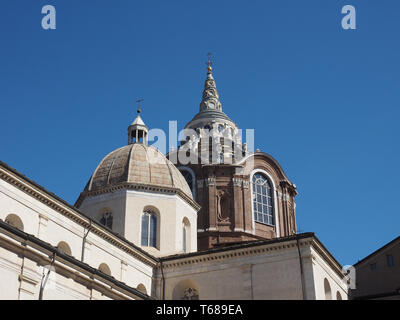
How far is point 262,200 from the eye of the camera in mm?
48500

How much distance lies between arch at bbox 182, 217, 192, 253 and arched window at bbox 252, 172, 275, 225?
1134 cm

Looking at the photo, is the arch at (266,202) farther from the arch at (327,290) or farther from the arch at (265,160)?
the arch at (327,290)

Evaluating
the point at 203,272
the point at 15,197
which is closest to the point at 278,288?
the point at 203,272

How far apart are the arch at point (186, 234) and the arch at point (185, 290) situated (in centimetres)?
394

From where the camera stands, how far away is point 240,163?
47.9 m

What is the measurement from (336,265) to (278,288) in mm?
4698

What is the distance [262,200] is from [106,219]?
16776 mm

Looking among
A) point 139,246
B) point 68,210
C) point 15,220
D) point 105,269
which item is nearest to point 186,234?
point 139,246

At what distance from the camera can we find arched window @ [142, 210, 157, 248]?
3478 cm

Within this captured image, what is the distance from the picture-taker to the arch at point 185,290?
32344 millimetres

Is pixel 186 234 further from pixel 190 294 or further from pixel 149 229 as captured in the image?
pixel 190 294

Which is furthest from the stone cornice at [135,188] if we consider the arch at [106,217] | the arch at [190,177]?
the arch at [190,177]

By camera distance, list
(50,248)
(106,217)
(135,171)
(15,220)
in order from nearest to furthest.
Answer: (50,248) < (15,220) < (106,217) < (135,171)
